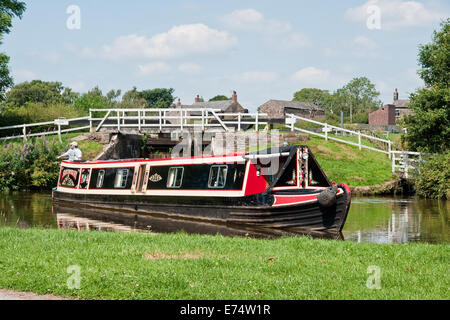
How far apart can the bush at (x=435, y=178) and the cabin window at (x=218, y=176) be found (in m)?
11.0

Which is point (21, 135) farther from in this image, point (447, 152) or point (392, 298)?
point (392, 298)

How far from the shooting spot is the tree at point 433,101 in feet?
78.8

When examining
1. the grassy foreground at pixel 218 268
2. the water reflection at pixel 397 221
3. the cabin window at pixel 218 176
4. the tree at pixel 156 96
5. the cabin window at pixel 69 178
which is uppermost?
the tree at pixel 156 96

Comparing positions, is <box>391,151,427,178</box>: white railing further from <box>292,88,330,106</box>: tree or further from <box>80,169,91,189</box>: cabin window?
<box>292,88,330,106</box>: tree

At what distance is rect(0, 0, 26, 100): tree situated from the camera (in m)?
30.4

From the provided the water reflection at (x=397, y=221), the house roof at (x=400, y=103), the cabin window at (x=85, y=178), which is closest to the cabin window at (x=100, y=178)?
the cabin window at (x=85, y=178)

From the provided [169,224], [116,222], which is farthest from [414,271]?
[116,222]

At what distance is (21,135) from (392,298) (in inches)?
1084

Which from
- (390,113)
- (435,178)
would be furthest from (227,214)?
(390,113)

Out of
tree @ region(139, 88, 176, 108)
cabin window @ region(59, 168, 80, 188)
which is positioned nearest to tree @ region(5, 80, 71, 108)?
tree @ region(139, 88, 176, 108)

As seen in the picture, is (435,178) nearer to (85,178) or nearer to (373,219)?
(373,219)

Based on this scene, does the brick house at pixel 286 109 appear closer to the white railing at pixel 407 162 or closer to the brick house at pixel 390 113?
the brick house at pixel 390 113

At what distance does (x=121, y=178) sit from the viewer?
19656 mm

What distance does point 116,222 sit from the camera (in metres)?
16.2
